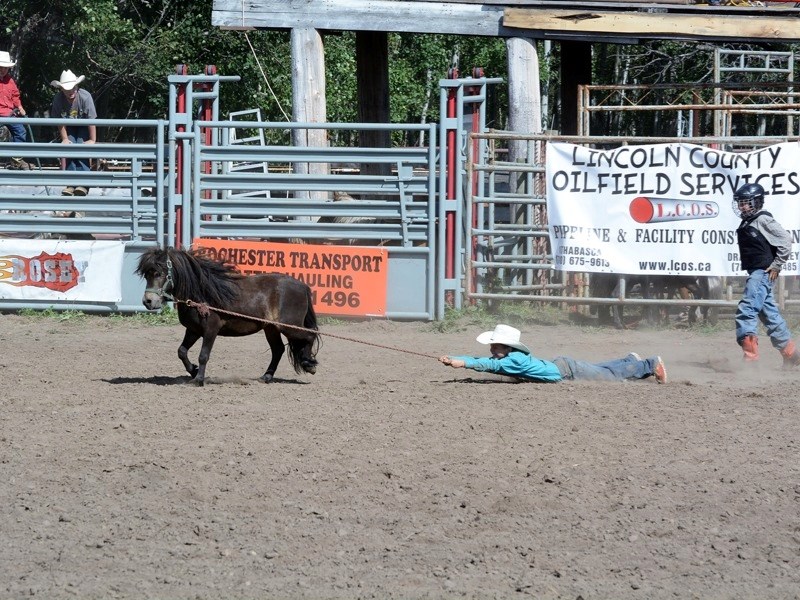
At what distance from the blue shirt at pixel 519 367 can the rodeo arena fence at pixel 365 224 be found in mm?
3603

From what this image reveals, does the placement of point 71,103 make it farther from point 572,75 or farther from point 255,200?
point 572,75

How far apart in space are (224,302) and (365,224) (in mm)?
4011

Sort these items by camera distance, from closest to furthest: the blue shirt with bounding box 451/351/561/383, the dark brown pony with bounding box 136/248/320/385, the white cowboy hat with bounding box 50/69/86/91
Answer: the blue shirt with bounding box 451/351/561/383, the dark brown pony with bounding box 136/248/320/385, the white cowboy hat with bounding box 50/69/86/91

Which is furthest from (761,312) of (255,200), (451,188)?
(255,200)

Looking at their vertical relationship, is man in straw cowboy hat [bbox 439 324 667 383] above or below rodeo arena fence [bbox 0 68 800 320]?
below

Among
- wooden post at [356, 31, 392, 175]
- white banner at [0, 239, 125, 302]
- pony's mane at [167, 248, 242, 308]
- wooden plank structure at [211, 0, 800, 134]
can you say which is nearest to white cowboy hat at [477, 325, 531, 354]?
pony's mane at [167, 248, 242, 308]

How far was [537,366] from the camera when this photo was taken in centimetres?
888

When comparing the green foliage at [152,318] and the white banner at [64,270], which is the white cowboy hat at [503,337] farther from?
the white banner at [64,270]

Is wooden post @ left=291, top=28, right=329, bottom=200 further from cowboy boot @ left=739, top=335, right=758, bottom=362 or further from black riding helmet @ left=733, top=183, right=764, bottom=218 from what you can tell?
cowboy boot @ left=739, top=335, right=758, bottom=362

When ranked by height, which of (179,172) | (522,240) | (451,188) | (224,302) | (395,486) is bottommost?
(395,486)

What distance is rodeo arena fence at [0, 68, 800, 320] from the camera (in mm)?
12648

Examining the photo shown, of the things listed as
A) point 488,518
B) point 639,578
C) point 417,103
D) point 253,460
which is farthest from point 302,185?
point 417,103

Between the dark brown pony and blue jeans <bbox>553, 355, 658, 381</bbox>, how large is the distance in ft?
6.67

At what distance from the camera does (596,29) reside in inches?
560
